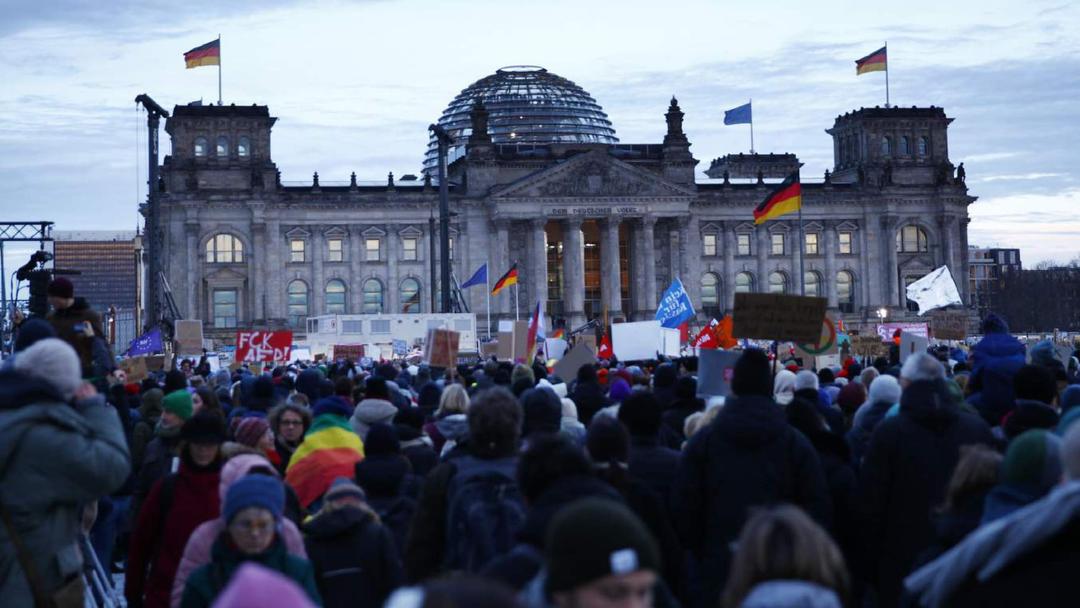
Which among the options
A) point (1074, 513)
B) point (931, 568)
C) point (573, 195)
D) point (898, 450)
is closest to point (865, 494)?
point (898, 450)

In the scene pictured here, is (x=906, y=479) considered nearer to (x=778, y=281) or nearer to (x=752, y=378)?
(x=752, y=378)

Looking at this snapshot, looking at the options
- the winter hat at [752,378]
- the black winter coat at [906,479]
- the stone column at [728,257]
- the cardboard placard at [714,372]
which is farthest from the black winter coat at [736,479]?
the stone column at [728,257]

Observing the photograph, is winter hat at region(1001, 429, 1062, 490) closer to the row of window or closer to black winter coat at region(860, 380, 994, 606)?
black winter coat at region(860, 380, 994, 606)

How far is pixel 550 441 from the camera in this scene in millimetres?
7906

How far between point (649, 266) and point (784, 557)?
285 ft

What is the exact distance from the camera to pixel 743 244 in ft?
315

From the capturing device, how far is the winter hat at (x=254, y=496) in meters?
8.02

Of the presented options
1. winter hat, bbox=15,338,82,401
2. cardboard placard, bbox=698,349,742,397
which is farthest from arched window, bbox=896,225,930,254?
winter hat, bbox=15,338,82,401

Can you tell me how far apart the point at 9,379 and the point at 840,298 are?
91075mm

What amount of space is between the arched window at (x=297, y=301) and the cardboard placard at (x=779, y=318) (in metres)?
75.9

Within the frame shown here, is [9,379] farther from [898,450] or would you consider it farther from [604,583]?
[898,450]

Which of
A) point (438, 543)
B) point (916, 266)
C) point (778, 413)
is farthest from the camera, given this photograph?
point (916, 266)

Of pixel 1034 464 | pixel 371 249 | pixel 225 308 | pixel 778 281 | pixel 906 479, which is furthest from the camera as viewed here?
pixel 778 281

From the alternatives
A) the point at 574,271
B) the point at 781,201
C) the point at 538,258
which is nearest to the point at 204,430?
the point at 781,201
